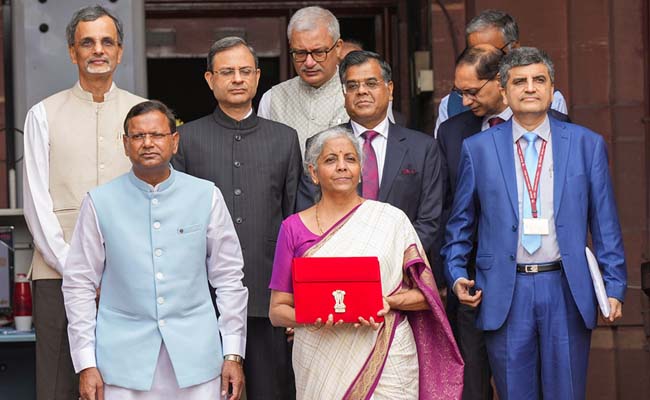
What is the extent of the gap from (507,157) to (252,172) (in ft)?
3.42

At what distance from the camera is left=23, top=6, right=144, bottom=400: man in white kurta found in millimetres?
5625

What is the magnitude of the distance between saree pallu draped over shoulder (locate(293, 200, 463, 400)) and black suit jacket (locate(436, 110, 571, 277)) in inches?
30.7

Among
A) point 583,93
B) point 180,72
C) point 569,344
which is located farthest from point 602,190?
point 180,72

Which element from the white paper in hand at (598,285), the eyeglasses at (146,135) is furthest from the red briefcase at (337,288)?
the white paper in hand at (598,285)

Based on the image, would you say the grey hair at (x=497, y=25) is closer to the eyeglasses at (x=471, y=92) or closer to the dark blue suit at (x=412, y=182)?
the eyeglasses at (x=471, y=92)

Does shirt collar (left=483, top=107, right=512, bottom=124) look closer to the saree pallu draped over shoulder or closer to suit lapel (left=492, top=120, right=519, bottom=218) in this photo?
suit lapel (left=492, top=120, right=519, bottom=218)

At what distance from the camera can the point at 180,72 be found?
862cm

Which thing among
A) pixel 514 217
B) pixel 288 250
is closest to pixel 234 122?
pixel 288 250

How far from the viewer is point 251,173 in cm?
577

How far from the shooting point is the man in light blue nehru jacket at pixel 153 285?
5.00 metres

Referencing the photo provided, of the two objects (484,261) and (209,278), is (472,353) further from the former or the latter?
(209,278)

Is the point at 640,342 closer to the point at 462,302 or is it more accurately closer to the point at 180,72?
the point at 462,302

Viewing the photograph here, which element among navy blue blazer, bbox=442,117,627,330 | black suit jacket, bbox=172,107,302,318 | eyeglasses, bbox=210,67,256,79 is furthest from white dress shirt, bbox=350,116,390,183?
eyeglasses, bbox=210,67,256,79

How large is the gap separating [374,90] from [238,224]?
773mm
